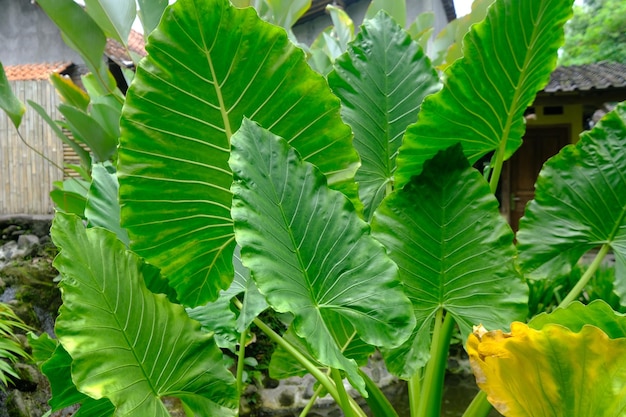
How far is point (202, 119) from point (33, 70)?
706cm

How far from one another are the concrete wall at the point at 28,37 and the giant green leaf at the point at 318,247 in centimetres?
A: 762

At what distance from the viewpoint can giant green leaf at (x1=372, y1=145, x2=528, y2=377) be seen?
2.41 feet

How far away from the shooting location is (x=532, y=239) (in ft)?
2.85

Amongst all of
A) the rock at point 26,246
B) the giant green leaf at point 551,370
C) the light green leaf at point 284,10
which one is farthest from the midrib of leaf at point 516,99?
the rock at point 26,246

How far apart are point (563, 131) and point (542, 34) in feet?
20.2

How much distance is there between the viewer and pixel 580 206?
85cm

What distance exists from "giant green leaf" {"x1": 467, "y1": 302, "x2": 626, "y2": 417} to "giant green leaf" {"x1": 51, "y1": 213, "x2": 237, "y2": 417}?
326mm

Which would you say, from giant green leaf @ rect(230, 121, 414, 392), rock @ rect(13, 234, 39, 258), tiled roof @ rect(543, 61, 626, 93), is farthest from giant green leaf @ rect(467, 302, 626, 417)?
tiled roof @ rect(543, 61, 626, 93)

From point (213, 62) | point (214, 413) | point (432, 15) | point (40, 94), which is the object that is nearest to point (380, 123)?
point (213, 62)

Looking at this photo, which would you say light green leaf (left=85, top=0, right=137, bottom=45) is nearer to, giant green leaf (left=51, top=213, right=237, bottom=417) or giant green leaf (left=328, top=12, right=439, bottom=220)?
giant green leaf (left=328, top=12, right=439, bottom=220)

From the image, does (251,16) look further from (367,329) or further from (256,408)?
(256,408)

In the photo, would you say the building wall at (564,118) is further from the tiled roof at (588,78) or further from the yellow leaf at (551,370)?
the yellow leaf at (551,370)

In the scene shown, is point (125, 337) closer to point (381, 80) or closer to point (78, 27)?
point (381, 80)

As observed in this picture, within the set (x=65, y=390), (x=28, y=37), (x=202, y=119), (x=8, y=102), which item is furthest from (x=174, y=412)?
(x=28, y=37)
